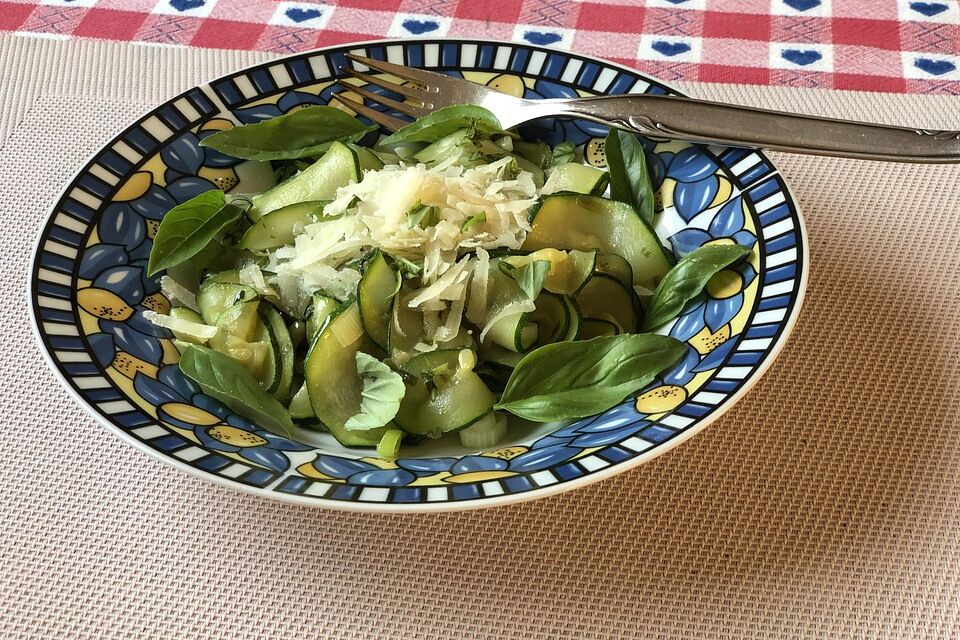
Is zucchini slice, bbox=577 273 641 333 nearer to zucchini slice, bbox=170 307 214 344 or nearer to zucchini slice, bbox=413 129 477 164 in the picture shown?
zucchini slice, bbox=413 129 477 164

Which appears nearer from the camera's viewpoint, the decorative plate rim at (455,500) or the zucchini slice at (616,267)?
the decorative plate rim at (455,500)

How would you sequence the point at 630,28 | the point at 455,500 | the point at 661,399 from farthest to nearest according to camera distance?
1. the point at 630,28
2. the point at 661,399
3. the point at 455,500

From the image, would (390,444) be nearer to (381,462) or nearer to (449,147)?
(381,462)

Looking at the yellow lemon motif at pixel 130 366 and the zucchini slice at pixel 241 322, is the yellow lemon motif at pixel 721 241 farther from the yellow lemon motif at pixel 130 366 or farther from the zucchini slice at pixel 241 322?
the yellow lemon motif at pixel 130 366

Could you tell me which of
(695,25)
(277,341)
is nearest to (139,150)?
(277,341)

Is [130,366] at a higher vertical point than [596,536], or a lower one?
higher

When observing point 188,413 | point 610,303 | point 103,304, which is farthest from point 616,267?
point 103,304

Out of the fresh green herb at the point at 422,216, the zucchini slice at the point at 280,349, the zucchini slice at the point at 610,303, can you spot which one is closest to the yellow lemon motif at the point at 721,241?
the zucchini slice at the point at 610,303
